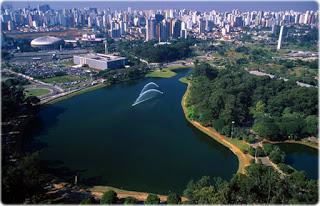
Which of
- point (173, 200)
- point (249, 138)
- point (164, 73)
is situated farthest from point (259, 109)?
point (164, 73)

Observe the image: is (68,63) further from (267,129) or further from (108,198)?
(108,198)

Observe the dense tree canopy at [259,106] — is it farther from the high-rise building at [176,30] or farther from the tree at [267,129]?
the high-rise building at [176,30]

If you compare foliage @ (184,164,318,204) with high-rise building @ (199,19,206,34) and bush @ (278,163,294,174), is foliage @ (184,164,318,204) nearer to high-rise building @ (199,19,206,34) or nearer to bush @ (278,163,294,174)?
bush @ (278,163,294,174)

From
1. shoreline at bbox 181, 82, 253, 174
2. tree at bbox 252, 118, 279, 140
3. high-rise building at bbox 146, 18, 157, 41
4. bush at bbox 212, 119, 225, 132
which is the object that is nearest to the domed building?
high-rise building at bbox 146, 18, 157, 41

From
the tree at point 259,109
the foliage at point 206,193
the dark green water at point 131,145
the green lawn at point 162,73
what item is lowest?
the green lawn at point 162,73

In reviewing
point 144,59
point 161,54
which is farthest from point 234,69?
point 144,59

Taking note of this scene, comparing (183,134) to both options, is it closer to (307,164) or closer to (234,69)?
(307,164)

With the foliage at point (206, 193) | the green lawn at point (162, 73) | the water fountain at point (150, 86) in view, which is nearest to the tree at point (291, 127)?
the foliage at point (206, 193)
